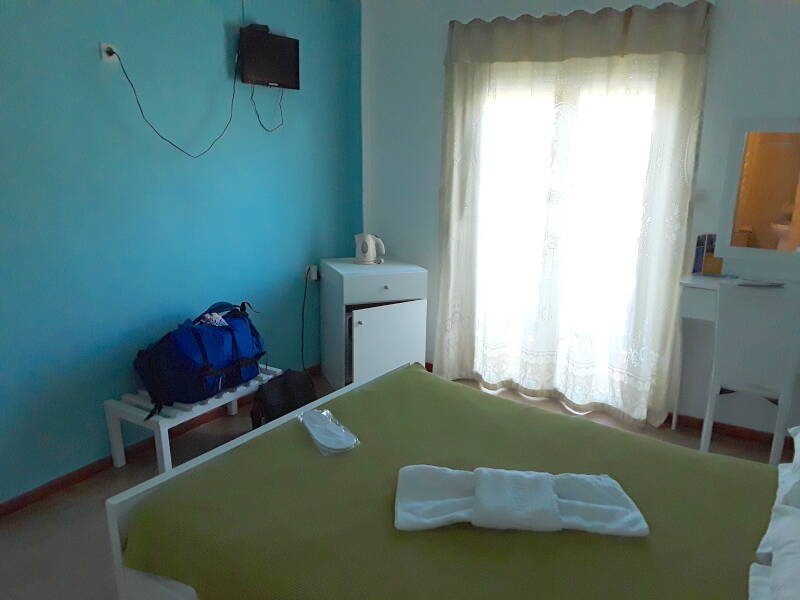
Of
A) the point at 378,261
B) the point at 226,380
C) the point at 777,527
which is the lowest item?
the point at 226,380

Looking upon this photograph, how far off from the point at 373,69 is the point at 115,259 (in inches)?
77.6

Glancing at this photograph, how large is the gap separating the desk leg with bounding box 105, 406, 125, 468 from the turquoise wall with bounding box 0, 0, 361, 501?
4cm

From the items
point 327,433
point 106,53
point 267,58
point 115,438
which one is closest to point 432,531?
point 327,433

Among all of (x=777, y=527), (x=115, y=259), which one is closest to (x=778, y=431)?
(x=777, y=527)

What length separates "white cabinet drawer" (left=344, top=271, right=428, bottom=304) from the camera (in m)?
3.06

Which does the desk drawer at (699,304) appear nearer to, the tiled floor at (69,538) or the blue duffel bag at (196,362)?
the tiled floor at (69,538)

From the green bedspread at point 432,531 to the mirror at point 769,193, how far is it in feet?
5.00

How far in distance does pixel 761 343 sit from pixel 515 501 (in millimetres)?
1716

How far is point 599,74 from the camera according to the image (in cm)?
280

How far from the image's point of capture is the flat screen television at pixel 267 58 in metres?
2.74

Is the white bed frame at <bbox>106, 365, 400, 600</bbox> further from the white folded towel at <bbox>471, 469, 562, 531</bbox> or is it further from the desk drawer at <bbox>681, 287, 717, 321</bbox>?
the desk drawer at <bbox>681, 287, 717, 321</bbox>

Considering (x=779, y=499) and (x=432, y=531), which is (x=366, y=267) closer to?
(x=432, y=531)

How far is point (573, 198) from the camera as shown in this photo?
9.68 ft

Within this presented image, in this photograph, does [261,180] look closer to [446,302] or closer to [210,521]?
[446,302]
